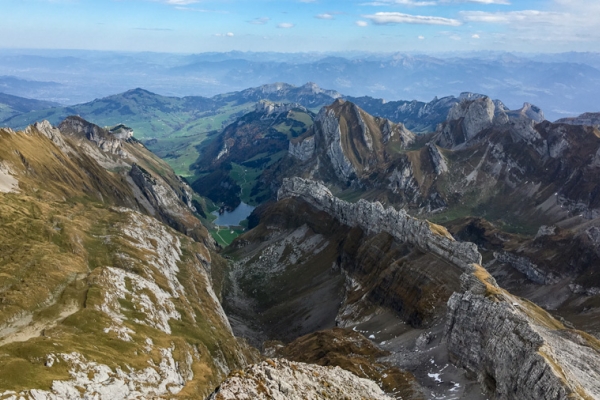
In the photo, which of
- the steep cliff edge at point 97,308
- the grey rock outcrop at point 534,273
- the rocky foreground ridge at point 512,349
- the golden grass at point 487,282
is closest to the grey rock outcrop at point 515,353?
the rocky foreground ridge at point 512,349

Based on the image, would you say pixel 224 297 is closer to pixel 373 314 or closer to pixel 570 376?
pixel 373 314

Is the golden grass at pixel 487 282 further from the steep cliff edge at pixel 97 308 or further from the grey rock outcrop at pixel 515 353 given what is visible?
the steep cliff edge at pixel 97 308

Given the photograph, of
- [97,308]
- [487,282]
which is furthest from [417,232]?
[97,308]

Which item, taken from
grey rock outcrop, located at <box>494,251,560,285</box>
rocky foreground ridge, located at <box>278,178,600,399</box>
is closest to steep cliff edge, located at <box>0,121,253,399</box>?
rocky foreground ridge, located at <box>278,178,600,399</box>

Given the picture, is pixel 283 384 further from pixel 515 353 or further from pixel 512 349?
pixel 512 349

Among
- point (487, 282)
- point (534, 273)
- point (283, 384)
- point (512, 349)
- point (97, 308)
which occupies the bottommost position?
point (534, 273)

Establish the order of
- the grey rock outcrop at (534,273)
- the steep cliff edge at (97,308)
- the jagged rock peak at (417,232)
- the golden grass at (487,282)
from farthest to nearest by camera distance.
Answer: the grey rock outcrop at (534,273) < the jagged rock peak at (417,232) < the golden grass at (487,282) < the steep cliff edge at (97,308)

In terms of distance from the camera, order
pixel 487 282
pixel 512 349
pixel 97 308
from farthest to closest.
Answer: pixel 487 282 < pixel 97 308 < pixel 512 349

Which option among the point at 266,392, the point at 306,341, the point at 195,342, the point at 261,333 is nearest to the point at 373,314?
the point at 306,341

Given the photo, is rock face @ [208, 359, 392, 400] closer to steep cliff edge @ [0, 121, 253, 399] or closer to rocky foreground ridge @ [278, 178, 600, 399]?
rocky foreground ridge @ [278, 178, 600, 399]
